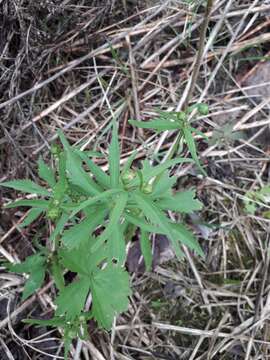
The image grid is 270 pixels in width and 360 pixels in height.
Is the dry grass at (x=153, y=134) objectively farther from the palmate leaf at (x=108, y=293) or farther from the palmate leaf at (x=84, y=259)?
the palmate leaf at (x=84, y=259)

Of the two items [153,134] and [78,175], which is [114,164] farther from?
[153,134]

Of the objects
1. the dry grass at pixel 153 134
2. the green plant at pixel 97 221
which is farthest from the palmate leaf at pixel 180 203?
the dry grass at pixel 153 134

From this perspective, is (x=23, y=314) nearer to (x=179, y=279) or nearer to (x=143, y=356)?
(x=143, y=356)

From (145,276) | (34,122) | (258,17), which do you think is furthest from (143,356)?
(258,17)

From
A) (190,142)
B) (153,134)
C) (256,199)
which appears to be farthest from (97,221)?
(256,199)

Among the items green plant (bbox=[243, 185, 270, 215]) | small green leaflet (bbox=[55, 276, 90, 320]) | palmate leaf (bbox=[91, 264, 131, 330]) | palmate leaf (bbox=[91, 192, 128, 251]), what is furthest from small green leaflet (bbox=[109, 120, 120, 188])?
green plant (bbox=[243, 185, 270, 215])

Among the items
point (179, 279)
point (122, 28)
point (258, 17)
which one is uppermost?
point (122, 28)
